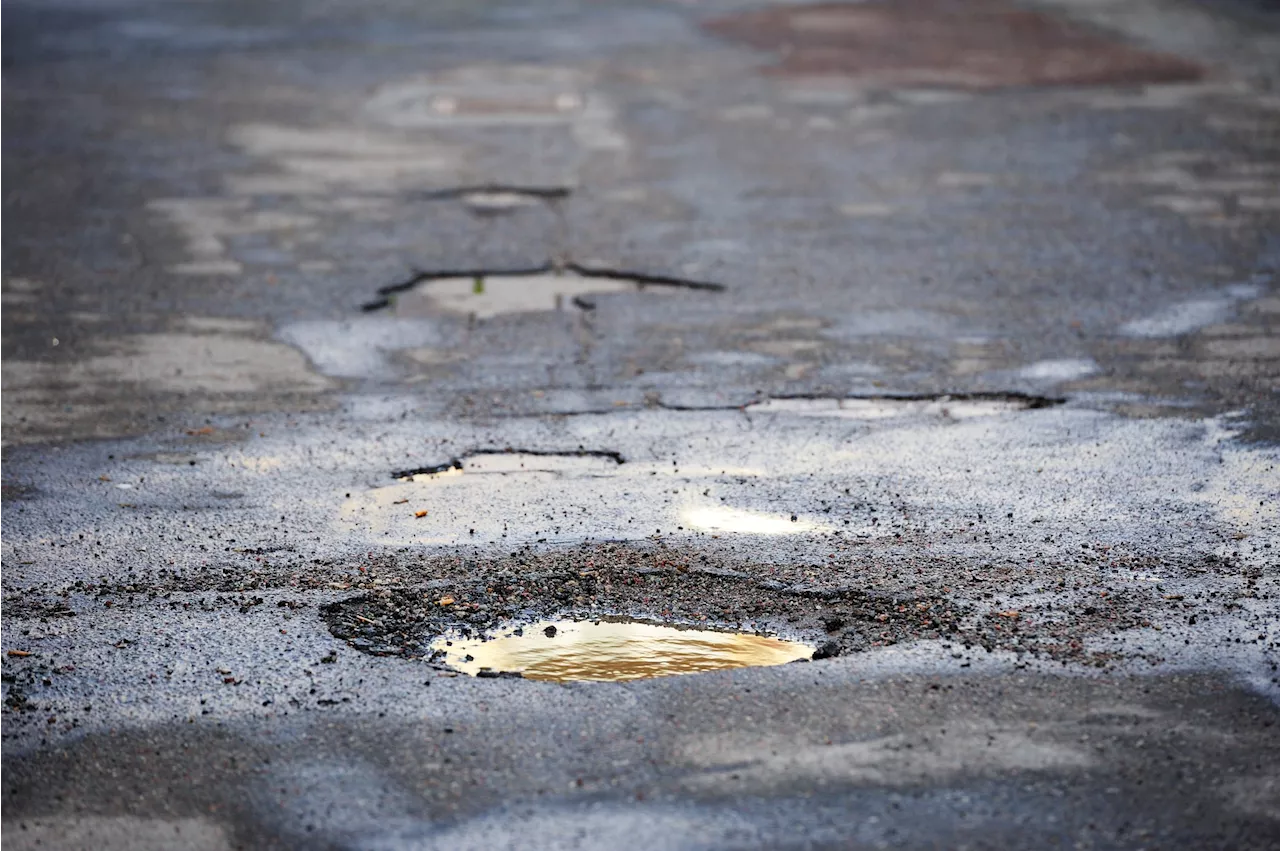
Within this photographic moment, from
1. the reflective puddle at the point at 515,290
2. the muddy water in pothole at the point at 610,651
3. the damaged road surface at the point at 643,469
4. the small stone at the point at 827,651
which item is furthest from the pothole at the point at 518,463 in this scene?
the reflective puddle at the point at 515,290

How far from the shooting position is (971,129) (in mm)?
15648

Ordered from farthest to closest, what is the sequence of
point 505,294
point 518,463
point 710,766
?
point 505,294, point 518,463, point 710,766

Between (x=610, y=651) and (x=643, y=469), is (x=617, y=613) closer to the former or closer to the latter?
(x=610, y=651)

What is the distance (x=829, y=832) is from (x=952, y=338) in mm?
5725

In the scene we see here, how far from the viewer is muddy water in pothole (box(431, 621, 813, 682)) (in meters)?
6.07

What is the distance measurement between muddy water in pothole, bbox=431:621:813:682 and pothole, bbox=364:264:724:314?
4.74 metres

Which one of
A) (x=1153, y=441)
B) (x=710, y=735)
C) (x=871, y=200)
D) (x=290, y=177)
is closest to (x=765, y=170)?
(x=871, y=200)

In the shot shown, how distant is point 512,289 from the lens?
11336 mm

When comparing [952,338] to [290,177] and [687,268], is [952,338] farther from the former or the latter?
[290,177]

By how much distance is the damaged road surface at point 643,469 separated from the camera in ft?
17.5

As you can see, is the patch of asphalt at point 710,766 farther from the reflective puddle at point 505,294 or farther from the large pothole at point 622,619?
the reflective puddle at point 505,294

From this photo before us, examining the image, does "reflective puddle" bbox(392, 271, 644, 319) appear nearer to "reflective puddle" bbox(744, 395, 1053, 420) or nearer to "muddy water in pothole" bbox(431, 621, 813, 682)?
"reflective puddle" bbox(744, 395, 1053, 420)

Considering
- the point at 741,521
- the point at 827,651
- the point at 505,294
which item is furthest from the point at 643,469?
the point at 505,294

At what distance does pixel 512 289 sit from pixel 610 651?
547 centimetres
